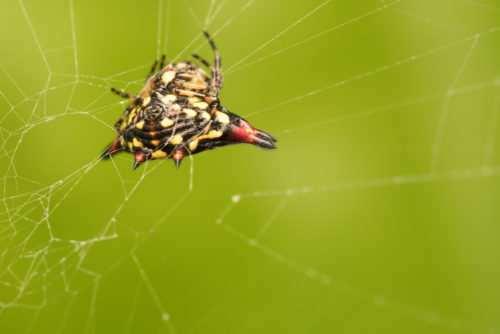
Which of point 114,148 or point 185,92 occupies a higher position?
point 185,92

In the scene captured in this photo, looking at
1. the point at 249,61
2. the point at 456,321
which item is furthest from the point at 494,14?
the point at 456,321

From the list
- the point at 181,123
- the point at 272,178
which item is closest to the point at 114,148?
the point at 181,123

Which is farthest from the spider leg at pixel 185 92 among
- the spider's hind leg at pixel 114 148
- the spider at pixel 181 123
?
the spider's hind leg at pixel 114 148

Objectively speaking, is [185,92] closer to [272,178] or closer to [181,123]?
[181,123]

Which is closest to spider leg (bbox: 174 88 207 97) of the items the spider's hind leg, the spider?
the spider

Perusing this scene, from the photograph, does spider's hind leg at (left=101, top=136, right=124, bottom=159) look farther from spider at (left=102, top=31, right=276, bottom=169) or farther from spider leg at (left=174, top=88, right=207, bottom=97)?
spider leg at (left=174, top=88, right=207, bottom=97)

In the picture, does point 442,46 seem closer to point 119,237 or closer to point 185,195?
point 185,195
